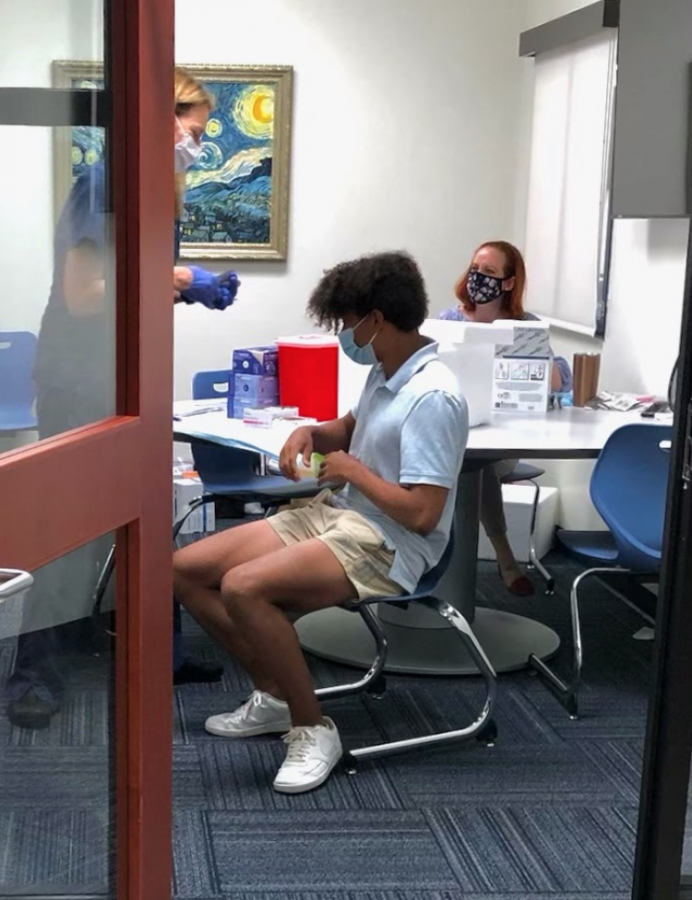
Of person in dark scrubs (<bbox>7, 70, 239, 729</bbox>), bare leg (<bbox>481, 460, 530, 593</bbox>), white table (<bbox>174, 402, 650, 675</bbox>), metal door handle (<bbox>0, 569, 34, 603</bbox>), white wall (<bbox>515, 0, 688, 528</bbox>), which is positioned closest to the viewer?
metal door handle (<bbox>0, 569, 34, 603</bbox>)

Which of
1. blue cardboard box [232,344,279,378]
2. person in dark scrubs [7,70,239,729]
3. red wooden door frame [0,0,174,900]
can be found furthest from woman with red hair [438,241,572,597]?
person in dark scrubs [7,70,239,729]

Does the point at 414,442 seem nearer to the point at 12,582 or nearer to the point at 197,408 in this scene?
the point at 197,408

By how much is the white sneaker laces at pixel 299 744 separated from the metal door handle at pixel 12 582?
1.51 metres

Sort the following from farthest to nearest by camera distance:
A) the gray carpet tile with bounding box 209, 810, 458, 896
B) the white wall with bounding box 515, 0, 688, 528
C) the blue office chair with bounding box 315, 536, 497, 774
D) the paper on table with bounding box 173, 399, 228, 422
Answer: the white wall with bounding box 515, 0, 688, 528 → the paper on table with bounding box 173, 399, 228, 422 → the blue office chair with bounding box 315, 536, 497, 774 → the gray carpet tile with bounding box 209, 810, 458, 896

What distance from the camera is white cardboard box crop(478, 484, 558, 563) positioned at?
4379mm

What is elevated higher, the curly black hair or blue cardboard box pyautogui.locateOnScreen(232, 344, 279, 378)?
the curly black hair

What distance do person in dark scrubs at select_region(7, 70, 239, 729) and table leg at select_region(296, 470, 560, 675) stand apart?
1832 mm

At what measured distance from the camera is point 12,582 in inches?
47.0

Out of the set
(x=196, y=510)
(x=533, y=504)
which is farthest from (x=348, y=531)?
(x=196, y=510)

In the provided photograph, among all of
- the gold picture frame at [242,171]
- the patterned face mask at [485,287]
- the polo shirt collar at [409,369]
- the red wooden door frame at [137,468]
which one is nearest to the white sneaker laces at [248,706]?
the polo shirt collar at [409,369]

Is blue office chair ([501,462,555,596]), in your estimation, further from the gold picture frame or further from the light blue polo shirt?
the gold picture frame

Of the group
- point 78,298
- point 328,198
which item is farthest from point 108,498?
point 328,198

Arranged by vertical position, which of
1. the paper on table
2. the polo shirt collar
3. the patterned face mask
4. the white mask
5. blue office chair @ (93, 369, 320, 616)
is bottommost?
blue office chair @ (93, 369, 320, 616)

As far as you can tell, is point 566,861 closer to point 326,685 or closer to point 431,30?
point 326,685
